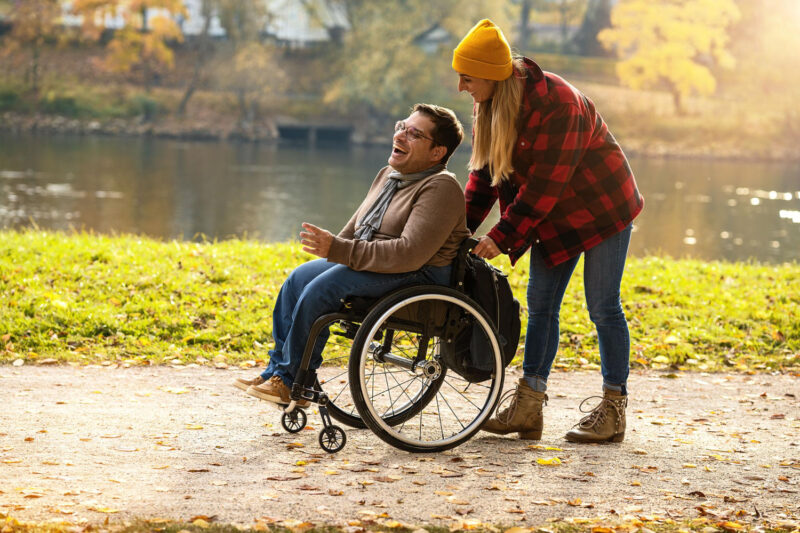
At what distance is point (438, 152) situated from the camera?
3723mm

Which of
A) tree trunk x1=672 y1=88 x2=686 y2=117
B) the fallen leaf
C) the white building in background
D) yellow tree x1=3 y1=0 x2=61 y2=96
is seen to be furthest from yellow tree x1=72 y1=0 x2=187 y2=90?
the fallen leaf

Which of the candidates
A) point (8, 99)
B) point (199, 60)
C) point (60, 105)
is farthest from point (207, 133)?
point (8, 99)

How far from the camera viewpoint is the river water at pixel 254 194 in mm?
19078

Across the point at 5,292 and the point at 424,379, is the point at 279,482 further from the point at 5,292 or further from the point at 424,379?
the point at 5,292

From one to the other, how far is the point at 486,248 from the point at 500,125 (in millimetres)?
469

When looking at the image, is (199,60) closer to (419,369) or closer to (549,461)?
(419,369)

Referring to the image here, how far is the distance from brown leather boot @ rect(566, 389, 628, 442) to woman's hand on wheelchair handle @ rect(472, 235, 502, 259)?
0.88 meters

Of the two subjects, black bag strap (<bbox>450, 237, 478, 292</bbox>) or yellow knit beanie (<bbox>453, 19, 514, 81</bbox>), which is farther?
black bag strap (<bbox>450, 237, 478, 292</bbox>)

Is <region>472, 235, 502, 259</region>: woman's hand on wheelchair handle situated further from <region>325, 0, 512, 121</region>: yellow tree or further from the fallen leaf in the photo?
<region>325, 0, 512, 121</region>: yellow tree

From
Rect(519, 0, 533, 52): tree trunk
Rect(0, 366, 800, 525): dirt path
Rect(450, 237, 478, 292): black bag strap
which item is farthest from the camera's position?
Rect(519, 0, 533, 52): tree trunk

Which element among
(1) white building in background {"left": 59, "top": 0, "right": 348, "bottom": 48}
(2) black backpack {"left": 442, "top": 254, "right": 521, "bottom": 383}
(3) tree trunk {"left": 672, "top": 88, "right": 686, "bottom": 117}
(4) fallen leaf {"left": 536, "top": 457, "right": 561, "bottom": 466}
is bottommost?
(4) fallen leaf {"left": 536, "top": 457, "right": 561, "bottom": 466}

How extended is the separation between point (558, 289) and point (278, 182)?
2361cm

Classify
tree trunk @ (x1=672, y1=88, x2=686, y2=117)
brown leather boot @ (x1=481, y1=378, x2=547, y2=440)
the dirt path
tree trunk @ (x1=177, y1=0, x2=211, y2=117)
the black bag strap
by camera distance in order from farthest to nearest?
tree trunk @ (x1=672, y1=88, x2=686, y2=117) → tree trunk @ (x1=177, y1=0, x2=211, y2=117) → brown leather boot @ (x1=481, y1=378, x2=547, y2=440) → the black bag strap → the dirt path

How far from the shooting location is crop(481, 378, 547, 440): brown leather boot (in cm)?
397
